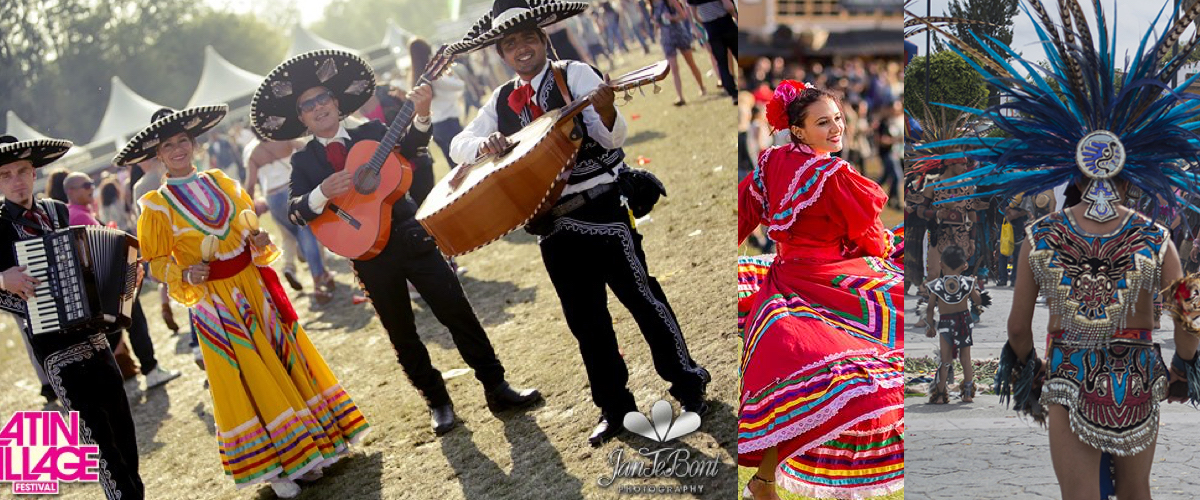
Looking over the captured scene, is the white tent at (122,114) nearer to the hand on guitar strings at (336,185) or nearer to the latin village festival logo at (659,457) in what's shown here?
the hand on guitar strings at (336,185)

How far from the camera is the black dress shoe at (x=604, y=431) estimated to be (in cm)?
448

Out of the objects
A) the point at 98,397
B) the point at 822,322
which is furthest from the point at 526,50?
the point at 98,397

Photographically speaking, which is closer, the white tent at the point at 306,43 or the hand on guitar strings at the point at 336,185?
the hand on guitar strings at the point at 336,185

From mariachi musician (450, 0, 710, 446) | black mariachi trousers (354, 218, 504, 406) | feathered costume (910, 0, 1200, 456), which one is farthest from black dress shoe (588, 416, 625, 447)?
feathered costume (910, 0, 1200, 456)

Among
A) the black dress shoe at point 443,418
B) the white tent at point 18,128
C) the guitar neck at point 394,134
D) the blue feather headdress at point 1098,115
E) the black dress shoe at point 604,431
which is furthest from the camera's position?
the white tent at point 18,128

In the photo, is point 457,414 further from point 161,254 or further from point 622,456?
point 161,254

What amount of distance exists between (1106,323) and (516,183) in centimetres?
202

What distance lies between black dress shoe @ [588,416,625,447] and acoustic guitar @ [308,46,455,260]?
4.03 ft

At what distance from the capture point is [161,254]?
4715mm

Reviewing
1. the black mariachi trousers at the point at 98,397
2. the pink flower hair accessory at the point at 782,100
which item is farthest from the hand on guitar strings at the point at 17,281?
the pink flower hair accessory at the point at 782,100

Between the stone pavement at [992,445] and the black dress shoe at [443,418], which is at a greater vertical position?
the stone pavement at [992,445]

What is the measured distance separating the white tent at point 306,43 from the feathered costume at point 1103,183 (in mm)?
2999

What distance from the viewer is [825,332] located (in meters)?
3.85

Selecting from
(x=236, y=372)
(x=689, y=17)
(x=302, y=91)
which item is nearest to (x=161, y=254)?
(x=236, y=372)
